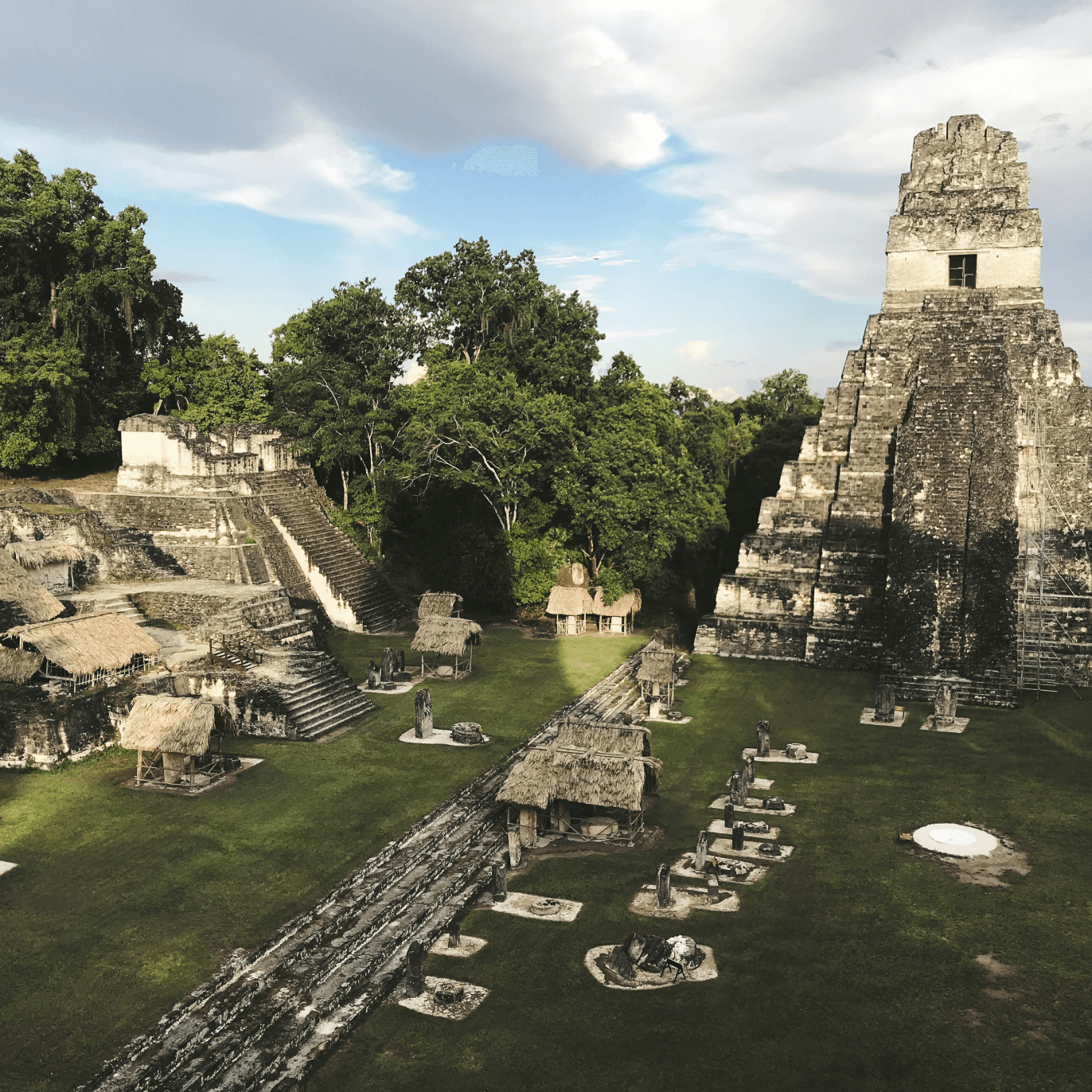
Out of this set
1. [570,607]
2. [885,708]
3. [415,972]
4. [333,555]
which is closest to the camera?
[415,972]

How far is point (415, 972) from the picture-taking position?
1258cm

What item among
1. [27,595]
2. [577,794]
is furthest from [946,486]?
[27,595]

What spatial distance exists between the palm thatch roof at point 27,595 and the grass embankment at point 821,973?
14.3 meters

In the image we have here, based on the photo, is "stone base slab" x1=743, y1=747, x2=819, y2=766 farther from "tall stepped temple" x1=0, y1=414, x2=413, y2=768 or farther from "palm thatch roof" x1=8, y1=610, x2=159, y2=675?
"palm thatch roof" x1=8, y1=610, x2=159, y2=675

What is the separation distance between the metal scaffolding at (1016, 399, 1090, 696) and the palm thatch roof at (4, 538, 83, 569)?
25506 millimetres

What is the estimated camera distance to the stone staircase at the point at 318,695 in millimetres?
22422

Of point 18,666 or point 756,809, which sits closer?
point 756,809

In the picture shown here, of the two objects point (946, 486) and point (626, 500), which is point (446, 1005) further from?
point (946, 486)

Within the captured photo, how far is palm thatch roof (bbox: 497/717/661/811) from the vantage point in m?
16.8

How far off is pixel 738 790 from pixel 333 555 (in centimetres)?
2023

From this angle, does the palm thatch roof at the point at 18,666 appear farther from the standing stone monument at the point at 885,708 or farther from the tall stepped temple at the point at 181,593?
the standing stone monument at the point at 885,708

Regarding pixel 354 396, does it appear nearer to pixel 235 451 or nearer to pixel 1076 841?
pixel 235 451

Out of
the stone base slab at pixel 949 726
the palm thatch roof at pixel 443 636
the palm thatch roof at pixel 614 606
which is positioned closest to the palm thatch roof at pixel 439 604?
the palm thatch roof at pixel 443 636

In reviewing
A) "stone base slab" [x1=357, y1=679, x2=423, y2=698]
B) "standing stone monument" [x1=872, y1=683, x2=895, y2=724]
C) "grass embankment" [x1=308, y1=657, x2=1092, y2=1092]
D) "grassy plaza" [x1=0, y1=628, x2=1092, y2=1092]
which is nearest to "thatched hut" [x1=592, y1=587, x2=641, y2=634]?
"stone base slab" [x1=357, y1=679, x2=423, y2=698]
